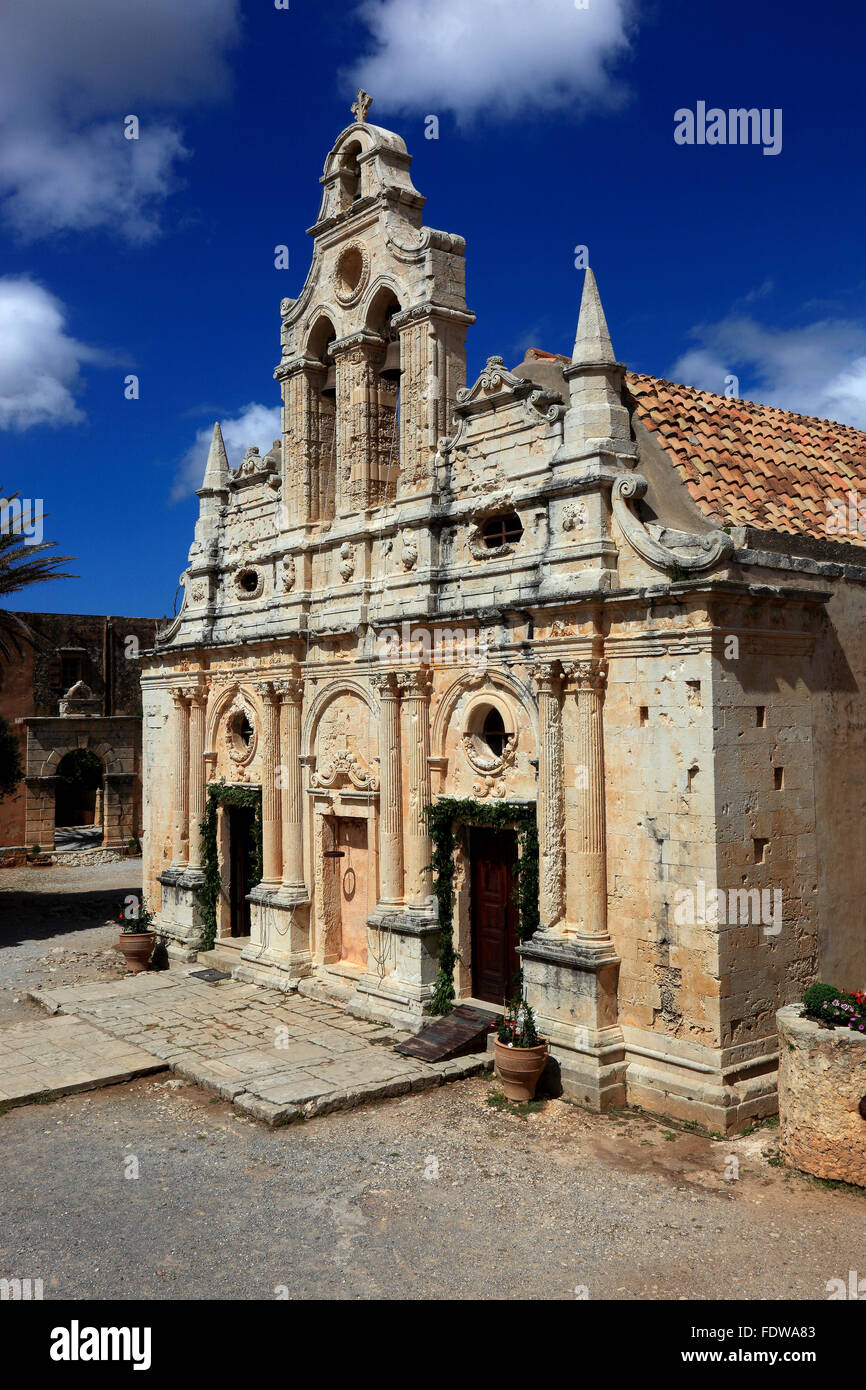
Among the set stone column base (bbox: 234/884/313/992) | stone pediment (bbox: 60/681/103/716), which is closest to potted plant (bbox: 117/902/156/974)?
stone column base (bbox: 234/884/313/992)

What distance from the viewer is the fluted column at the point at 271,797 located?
17.9m

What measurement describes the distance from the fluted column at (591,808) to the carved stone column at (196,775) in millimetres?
9902

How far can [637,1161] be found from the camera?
10.4 m

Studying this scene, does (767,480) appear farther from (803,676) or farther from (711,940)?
(711,940)

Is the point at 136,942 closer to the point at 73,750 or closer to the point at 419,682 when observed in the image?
the point at 419,682

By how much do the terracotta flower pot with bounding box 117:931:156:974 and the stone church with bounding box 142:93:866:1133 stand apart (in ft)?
2.47


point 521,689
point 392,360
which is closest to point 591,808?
point 521,689

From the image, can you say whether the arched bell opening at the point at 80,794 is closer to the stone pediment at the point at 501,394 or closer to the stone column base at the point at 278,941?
the stone column base at the point at 278,941

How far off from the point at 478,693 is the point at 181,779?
848 centimetres

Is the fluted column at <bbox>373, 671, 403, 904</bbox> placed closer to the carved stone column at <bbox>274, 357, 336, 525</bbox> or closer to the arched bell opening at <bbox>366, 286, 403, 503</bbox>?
the arched bell opening at <bbox>366, 286, 403, 503</bbox>

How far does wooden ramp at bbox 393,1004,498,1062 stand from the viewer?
43.4 ft

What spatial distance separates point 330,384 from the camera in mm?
18578

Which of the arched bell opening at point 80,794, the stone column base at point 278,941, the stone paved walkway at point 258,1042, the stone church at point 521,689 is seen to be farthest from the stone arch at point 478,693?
the arched bell opening at point 80,794

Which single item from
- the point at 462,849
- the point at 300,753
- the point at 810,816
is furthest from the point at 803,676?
the point at 300,753
